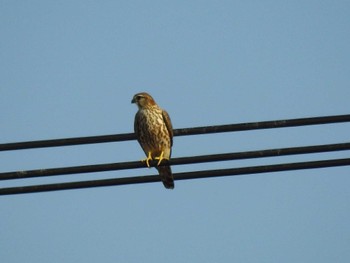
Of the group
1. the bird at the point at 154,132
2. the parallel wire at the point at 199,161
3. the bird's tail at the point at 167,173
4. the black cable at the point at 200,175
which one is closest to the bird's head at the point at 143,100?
the bird at the point at 154,132

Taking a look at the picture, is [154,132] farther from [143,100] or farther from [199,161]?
[199,161]

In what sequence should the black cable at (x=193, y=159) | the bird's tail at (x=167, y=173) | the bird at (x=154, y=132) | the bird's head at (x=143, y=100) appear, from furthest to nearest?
1. the bird's head at (x=143, y=100)
2. the bird at (x=154, y=132)
3. the bird's tail at (x=167, y=173)
4. the black cable at (x=193, y=159)

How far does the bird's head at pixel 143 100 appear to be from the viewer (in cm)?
1126

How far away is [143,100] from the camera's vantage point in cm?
1130

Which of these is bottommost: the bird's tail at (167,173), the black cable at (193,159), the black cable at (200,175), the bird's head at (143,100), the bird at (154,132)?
the black cable at (200,175)

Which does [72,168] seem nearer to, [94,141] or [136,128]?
[94,141]

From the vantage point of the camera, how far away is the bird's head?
36.9 ft

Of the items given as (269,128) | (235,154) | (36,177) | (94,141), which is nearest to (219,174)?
(235,154)

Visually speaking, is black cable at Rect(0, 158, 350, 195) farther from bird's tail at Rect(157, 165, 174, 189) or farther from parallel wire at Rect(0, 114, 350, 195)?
bird's tail at Rect(157, 165, 174, 189)

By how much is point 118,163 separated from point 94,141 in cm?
40

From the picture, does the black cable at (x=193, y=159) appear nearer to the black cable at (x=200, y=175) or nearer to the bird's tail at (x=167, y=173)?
the black cable at (x=200, y=175)

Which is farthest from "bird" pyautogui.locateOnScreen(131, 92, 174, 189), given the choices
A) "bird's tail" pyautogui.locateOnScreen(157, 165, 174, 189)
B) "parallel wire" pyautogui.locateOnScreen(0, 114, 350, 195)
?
"parallel wire" pyautogui.locateOnScreen(0, 114, 350, 195)

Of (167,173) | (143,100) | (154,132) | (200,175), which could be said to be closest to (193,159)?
(200,175)

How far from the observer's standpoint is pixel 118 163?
24.7 ft
